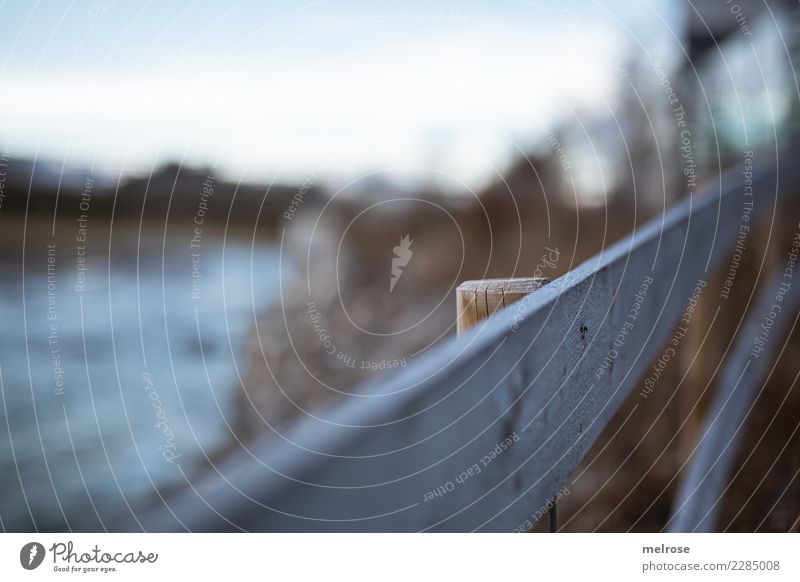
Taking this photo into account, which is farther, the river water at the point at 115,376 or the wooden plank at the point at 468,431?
the river water at the point at 115,376

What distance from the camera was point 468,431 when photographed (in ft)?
1.15

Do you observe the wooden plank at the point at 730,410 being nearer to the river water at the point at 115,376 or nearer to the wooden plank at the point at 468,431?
the wooden plank at the point at 468,431

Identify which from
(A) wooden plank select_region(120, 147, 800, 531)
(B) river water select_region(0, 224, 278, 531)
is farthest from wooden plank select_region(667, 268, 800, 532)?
(B) river water select_region(0, 224, 278, 531)

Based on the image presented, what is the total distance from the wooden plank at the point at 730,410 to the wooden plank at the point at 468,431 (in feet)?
1.48

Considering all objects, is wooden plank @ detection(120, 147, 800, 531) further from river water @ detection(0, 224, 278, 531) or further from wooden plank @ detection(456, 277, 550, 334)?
river water @ detection(0, 224, 278, 531)

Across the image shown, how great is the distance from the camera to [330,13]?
104 cm

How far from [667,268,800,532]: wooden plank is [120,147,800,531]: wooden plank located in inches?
17.7

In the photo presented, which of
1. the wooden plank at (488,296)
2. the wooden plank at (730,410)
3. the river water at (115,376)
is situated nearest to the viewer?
the wooden plank at (488,296)

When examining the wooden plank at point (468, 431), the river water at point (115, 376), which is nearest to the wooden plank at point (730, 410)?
the wooden plank at point (468, 431)

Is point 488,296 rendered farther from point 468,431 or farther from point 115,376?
point 115,376

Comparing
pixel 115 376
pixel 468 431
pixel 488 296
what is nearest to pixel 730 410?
pixel 488 296

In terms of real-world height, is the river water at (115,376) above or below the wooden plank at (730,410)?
below

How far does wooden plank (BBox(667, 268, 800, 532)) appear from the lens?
0.96m

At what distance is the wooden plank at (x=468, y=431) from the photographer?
0.27 m
